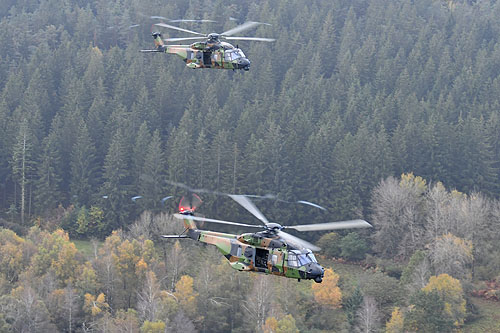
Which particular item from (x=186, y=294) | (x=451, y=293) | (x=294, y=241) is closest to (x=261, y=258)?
(x=294, y=241)

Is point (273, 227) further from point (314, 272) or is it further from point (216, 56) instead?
point (216, 56)

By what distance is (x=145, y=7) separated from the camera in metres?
155

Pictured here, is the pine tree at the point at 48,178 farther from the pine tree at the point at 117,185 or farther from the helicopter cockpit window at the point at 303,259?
the helicopter cockpit window at the point at 303,259

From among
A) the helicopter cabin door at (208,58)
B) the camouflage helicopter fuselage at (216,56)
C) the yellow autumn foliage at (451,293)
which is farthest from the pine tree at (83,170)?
the helicopter cabin door at (208,58)

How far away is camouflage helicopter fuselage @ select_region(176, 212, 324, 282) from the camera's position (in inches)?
1642

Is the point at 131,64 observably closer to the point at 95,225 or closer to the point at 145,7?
the point at 145,7

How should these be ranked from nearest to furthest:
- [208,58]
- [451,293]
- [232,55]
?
[232,55]
[208,58]
[451,293]

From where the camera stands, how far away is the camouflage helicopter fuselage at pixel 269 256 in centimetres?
4172

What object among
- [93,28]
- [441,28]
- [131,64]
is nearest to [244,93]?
Result: [131,64]

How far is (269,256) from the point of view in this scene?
→ 4228cm

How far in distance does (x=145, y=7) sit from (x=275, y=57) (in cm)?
2513

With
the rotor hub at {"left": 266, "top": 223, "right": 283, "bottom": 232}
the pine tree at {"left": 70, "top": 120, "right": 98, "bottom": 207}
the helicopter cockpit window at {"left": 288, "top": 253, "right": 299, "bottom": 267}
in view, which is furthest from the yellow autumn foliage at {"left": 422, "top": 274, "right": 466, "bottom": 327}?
the pine tree at {"left": 70, "top": 120, "right": 98, "bottom": 207}

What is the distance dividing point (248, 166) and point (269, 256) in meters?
59.4

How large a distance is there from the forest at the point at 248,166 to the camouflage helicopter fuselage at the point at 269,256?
9.94 m
